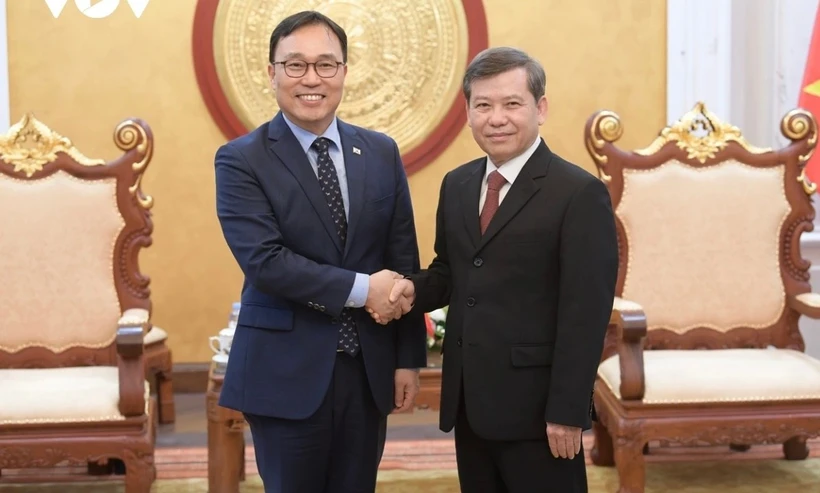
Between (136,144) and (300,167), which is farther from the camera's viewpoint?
(136,144)

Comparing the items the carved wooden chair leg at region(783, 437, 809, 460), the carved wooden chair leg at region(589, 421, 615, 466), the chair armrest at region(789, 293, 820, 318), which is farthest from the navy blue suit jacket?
the carved wooden chair leg at region(783, 437, 809, 460)

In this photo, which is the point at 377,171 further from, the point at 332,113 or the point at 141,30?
the point at 141,30

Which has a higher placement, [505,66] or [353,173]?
[505,66]

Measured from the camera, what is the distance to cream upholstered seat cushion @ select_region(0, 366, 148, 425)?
283 cm

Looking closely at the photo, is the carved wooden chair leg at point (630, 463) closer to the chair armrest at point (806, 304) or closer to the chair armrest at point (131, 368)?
the chair armrest at point (806, 304)

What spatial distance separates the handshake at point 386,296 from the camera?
1.94 meters

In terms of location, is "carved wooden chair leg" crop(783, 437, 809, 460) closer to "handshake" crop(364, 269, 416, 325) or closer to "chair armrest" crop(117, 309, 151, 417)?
"handshake" crop(364, 269, 416, 325)

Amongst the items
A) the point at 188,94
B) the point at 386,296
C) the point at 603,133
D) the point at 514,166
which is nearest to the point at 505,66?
the point at 514,166

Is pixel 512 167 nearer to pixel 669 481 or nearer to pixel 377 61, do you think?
pixel 669 481

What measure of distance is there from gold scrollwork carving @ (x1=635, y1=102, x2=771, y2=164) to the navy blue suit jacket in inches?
71.1

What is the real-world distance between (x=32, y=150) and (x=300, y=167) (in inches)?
71.5

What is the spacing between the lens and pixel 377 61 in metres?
4.64

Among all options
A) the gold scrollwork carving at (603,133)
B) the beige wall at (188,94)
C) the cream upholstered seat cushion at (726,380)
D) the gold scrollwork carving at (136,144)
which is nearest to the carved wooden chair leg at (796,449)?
the cream upholstered seat cushion at (726,380)

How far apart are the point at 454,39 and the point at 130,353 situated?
250cm
